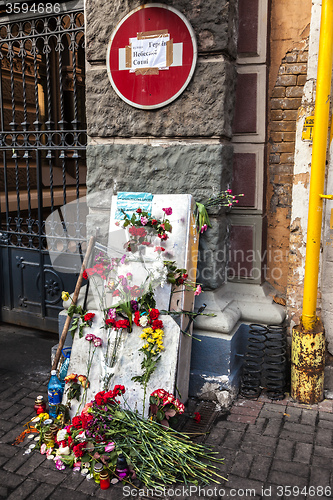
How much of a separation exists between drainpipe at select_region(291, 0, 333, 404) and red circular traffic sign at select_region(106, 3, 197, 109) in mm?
923

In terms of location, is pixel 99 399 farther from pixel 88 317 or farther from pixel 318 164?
pixel 318 164

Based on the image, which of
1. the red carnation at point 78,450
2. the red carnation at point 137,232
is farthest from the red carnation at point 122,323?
the red carnation at point 78,450

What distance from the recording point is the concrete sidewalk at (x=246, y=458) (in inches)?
99.3

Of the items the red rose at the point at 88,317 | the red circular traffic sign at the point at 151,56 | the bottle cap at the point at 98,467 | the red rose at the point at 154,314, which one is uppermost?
the red circular traffic sign at the point at 151,56

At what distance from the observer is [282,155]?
3648 millimetres

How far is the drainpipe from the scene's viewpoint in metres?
3.16

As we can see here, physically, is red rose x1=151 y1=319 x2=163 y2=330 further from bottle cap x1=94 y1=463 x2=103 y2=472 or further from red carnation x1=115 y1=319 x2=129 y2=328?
bottle cap x1=94 y1=463 x2=103 y2=472

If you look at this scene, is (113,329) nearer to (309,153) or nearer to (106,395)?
(106,395)

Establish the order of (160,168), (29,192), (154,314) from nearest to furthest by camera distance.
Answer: (154,314), (160,168), (29,192)

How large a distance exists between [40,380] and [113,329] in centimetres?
113

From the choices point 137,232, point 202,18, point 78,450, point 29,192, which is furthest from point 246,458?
point 29,192

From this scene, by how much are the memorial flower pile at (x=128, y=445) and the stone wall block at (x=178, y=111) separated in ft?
6.19

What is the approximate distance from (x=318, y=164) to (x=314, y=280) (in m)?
0.82

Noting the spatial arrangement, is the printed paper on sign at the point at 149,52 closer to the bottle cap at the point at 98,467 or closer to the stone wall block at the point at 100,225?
the stone wall block at the point at 100,225
